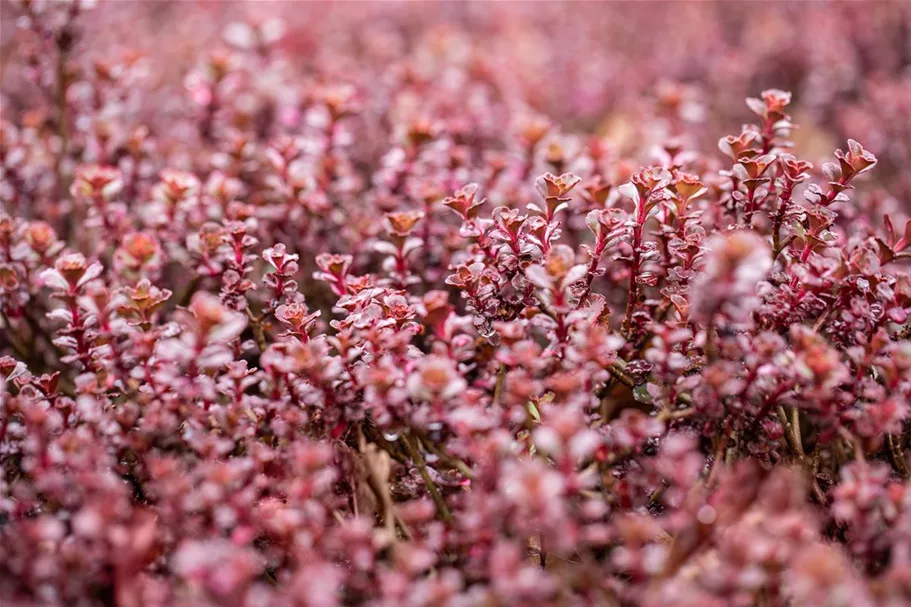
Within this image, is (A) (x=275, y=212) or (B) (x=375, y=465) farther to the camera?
(A) (x=275, y=212)

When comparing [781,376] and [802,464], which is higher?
[781,376]

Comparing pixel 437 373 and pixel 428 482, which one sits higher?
pixel 437 373

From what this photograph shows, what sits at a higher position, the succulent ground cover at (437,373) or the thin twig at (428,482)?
the succulent ground cover at (437,373)

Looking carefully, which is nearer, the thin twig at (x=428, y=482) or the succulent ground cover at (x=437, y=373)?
the succulent ground cover at (x=437, y=373)

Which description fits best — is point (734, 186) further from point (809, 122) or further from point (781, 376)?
point (809, 122)

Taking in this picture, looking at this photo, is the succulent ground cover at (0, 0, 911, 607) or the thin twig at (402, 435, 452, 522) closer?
the succulent ground cover at (0, 0, 911, 607)

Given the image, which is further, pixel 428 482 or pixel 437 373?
pixel 428 482

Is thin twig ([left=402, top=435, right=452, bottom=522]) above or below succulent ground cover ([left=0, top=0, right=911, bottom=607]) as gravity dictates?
below

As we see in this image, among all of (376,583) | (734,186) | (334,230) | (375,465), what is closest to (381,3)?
(334,230)
